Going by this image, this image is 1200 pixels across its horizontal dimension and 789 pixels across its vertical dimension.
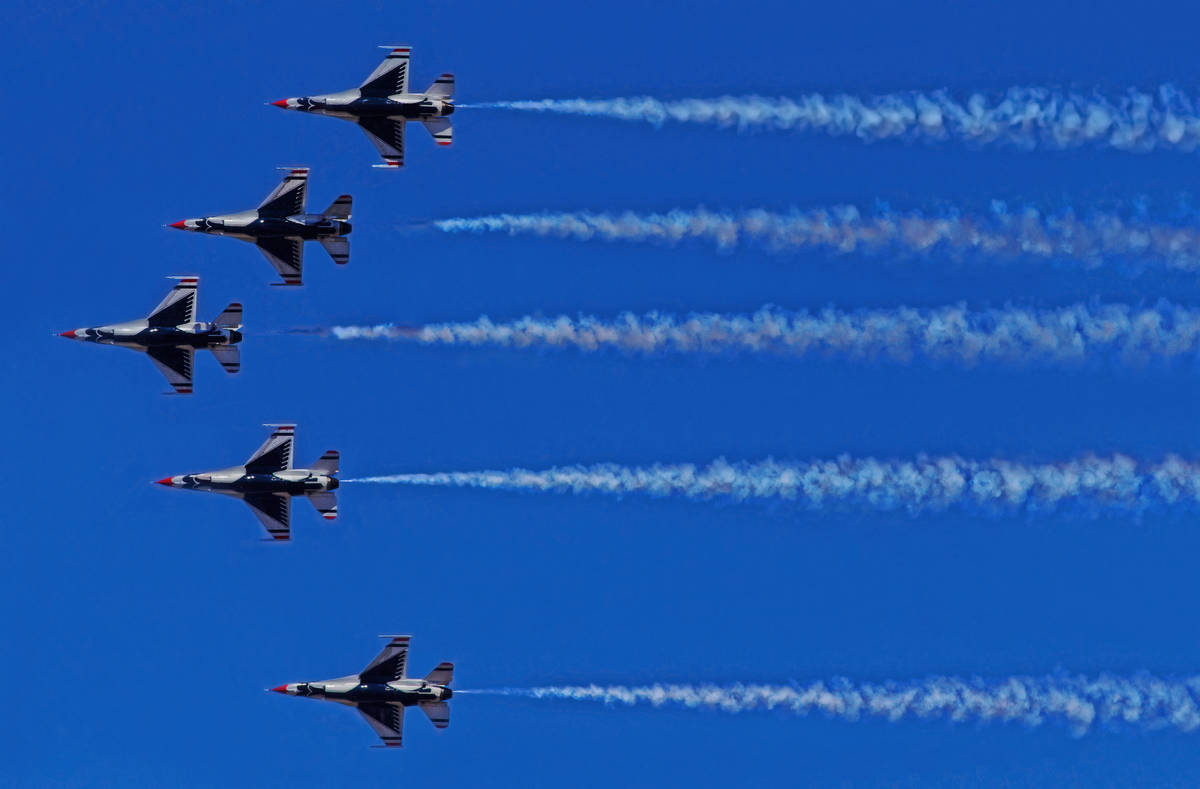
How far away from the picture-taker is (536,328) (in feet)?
230

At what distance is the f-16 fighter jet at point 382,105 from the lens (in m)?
74.0

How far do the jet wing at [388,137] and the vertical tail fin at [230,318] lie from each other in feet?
26.3

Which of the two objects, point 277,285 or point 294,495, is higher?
point 277,285

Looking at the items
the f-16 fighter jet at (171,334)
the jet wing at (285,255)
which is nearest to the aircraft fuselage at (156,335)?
the f-16 fighter jet at (171,334)

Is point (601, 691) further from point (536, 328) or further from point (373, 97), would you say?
point (373, 97)

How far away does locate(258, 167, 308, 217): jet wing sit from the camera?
76.4 meters

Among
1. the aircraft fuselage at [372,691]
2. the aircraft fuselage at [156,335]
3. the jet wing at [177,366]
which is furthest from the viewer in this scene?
the jet wing at [177,366]

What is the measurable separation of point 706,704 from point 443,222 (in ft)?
64.9

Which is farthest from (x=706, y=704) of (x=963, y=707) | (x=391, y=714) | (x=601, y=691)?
(x=391, y=714)

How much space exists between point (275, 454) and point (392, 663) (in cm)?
917

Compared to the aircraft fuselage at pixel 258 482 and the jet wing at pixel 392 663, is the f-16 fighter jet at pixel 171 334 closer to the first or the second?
the aircraft fuselage at pixel 258 482

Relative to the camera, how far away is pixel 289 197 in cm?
7644

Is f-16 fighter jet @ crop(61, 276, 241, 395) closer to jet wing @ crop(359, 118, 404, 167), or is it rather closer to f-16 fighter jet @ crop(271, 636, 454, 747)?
jet wing @ crop(359, 118, 404, 167)

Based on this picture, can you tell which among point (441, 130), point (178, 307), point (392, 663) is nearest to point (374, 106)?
point (441, 130)
